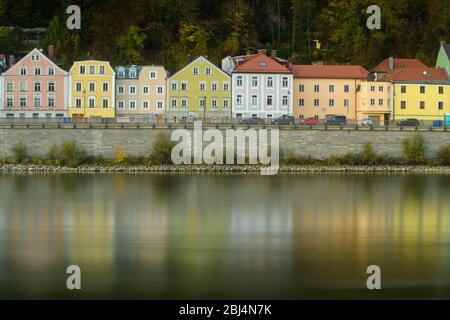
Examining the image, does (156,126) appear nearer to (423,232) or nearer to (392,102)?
(392,102)

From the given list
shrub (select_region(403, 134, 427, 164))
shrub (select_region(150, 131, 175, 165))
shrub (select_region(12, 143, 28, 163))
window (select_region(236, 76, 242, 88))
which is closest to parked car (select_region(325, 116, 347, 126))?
shrub (select_region(403, 134, 427, 164))

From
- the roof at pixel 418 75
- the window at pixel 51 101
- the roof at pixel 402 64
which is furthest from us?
the roof at pixel 402 64

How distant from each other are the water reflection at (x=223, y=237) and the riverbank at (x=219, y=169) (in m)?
5.36

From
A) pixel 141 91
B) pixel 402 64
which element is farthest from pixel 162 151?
pixel 402 64

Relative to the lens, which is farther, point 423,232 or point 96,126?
point 96,126

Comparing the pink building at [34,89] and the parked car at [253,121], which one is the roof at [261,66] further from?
the pink building at [34,89]

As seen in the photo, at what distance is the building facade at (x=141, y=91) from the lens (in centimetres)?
6725

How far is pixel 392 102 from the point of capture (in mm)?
67312

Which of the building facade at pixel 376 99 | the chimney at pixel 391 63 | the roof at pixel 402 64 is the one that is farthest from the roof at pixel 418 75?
the roof at pixel 402 64

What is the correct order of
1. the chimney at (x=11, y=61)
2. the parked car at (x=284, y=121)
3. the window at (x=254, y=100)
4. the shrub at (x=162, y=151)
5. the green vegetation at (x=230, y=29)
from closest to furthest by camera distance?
1. the shrub at (x=162, y=151)
2. the parked car at (x=284, y=121)
3. the window at (x=254, y=100)
4. the chimney at (x=11, y=61)
5. the green vegetation at (x=230, y=29)

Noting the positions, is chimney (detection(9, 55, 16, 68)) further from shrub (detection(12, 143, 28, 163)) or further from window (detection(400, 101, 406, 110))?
window (detection(400, 101, 406, 110))

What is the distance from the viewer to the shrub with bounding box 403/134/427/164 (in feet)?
189
